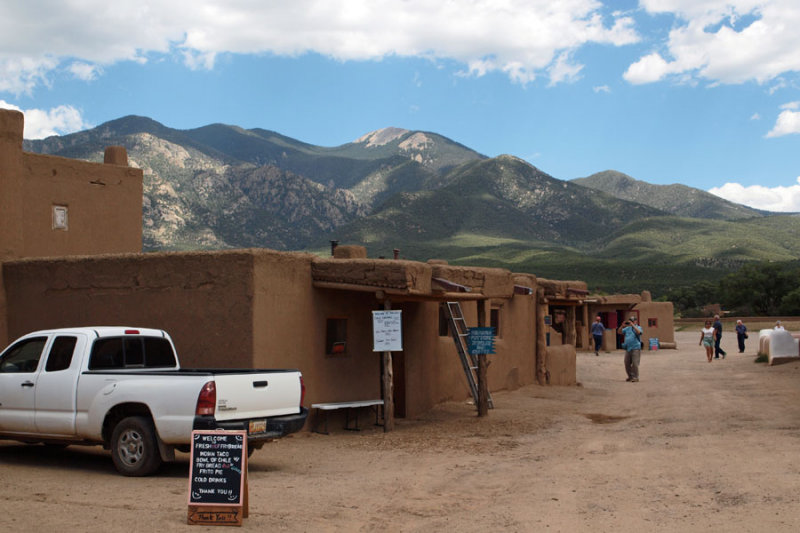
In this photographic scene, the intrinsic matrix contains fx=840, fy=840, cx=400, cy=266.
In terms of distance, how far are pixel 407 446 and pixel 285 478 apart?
129 inches

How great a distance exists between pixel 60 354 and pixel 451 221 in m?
106

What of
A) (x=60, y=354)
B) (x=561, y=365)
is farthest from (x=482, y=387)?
(x=561, y=365)

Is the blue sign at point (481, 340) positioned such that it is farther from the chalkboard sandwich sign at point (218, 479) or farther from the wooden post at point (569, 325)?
the wooden post at point (569, 325)

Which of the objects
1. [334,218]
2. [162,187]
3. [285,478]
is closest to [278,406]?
[285,478]

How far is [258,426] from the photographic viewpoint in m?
9.59

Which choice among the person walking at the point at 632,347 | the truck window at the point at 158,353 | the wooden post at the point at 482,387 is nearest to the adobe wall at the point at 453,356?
the wooden post at the point at 482,387

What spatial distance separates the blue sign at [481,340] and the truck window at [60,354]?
7733 millimetres

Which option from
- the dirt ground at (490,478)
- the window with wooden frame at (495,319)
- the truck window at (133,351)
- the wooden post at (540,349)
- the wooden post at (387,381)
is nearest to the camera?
the dirt ground at (490,478)

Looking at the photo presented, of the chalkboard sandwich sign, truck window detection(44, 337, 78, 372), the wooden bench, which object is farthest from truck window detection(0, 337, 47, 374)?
the wooden bench

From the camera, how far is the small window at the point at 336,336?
14.4 metres

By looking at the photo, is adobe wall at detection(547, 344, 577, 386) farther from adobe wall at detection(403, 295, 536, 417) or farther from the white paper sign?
the white paper sign

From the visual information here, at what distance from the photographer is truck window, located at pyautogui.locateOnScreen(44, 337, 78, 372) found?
1014 cm

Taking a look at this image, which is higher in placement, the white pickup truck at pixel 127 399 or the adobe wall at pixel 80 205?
the adobe wall at pixel 80 205

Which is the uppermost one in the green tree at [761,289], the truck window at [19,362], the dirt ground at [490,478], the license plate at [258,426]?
the green tree at [761,289]
